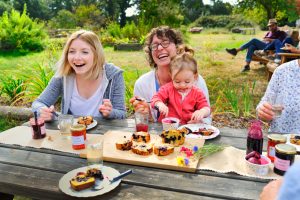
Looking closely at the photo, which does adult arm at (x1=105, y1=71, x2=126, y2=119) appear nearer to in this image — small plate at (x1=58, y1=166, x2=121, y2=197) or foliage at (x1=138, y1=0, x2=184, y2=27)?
small plate at (x1=58, y1=166, x2=121, y2=197)

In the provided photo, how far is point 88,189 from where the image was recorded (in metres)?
1.42

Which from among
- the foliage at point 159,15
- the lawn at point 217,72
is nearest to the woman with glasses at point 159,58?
the lawn at point 217,72

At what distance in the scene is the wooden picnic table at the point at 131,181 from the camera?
4.53 ft

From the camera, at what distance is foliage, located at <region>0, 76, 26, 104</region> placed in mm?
5148

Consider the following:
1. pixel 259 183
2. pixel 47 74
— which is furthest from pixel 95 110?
pixel 47 74

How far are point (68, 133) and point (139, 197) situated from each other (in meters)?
0.94

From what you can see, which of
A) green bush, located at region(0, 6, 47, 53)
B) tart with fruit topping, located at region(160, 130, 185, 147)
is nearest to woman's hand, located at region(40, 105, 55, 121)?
tart with fruit topping, located at region(160, 130, 185, 147)

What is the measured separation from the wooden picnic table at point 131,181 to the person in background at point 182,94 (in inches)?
36.3

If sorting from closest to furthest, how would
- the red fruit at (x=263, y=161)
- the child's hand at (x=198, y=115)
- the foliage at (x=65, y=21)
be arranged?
the red fruit at (x=263, y=161) → the child's hand at (x=198, y=115) → the foliage at (x=65, y=21)

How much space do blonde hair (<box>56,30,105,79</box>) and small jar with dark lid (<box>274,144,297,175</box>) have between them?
171 centimetres

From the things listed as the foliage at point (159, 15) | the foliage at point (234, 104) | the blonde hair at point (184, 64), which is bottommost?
the foliage at point (234, 104)

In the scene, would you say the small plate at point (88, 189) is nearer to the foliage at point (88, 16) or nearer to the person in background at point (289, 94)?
the person in background at point (289, 94)

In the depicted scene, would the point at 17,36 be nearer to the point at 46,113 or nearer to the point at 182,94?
the point at 46,113

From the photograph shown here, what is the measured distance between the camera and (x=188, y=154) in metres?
1.70
